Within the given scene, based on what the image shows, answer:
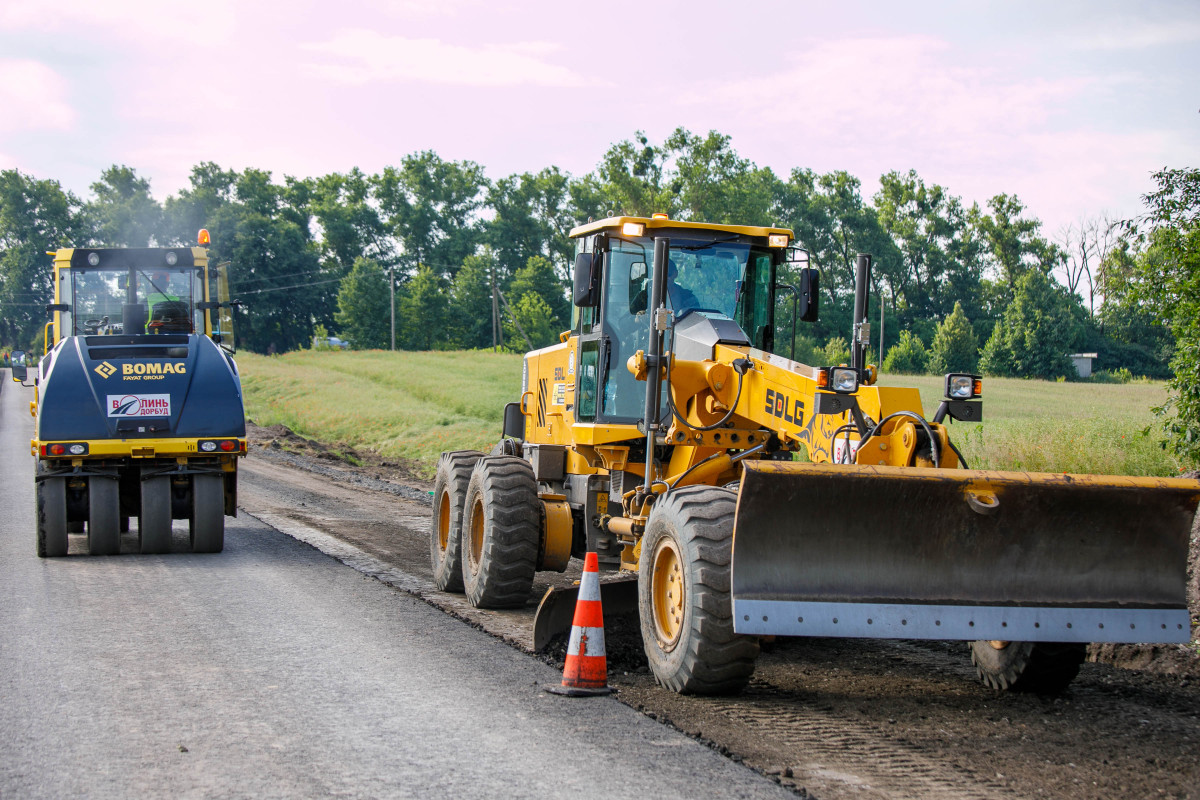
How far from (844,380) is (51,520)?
27.6ft

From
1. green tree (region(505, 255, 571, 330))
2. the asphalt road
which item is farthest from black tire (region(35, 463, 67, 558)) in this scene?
green tree (region(505, 255, 571, 330))

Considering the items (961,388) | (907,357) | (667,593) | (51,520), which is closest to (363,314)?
(907,357)

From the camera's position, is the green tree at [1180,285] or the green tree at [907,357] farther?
the green tree at [907,357]

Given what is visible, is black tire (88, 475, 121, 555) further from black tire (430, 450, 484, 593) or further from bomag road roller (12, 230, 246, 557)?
black tire (430, 450, 484, 593)

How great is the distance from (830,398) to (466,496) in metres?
4.23

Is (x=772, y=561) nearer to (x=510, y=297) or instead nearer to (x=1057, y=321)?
(x=1057, y=321)

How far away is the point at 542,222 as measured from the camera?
9281 cm

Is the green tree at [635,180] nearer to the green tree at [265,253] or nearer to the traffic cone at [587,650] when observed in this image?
the green tree at [265,253]

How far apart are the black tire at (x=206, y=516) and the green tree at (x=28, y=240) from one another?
9096 cm

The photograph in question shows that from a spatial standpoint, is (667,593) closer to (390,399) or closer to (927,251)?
(390,399)

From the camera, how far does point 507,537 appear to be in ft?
27.7

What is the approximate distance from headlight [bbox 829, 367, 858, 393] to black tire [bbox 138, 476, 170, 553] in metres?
7.85

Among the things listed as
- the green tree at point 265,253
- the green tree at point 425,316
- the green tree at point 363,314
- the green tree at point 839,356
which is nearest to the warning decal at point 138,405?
the green tree at point 839,356

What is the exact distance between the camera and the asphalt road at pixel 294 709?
15.3 ft
